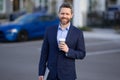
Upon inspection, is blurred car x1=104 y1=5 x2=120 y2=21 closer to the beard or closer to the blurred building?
the blurred building

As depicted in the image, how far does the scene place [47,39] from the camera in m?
4.83

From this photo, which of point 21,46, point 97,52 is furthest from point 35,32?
point 97,52

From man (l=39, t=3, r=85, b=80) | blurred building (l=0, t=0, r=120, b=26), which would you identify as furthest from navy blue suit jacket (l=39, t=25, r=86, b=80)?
blurred building (l=0, t=0, r=120, b=26)

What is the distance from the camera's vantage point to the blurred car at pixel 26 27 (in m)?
19.2

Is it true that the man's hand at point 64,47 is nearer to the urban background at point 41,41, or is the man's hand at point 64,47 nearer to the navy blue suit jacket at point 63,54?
the navy blue suit jacket at point 63,54

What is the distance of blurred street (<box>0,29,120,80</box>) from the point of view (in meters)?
10.4

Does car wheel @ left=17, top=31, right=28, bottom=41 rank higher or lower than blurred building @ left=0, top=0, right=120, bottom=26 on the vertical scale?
lower

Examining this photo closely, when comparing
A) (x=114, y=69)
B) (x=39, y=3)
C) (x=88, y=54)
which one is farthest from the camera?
(x=39, y=3)

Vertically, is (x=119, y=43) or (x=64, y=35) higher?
(x=64, y=35)

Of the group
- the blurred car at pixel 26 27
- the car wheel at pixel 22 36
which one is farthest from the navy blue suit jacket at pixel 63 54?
the car wheel at pixel 22 36

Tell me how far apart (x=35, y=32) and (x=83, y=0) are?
28.9 ft

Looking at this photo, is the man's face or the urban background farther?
the urban background

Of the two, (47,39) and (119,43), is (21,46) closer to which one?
(119,43)

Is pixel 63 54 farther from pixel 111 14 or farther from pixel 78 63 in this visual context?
pixel 111 14
